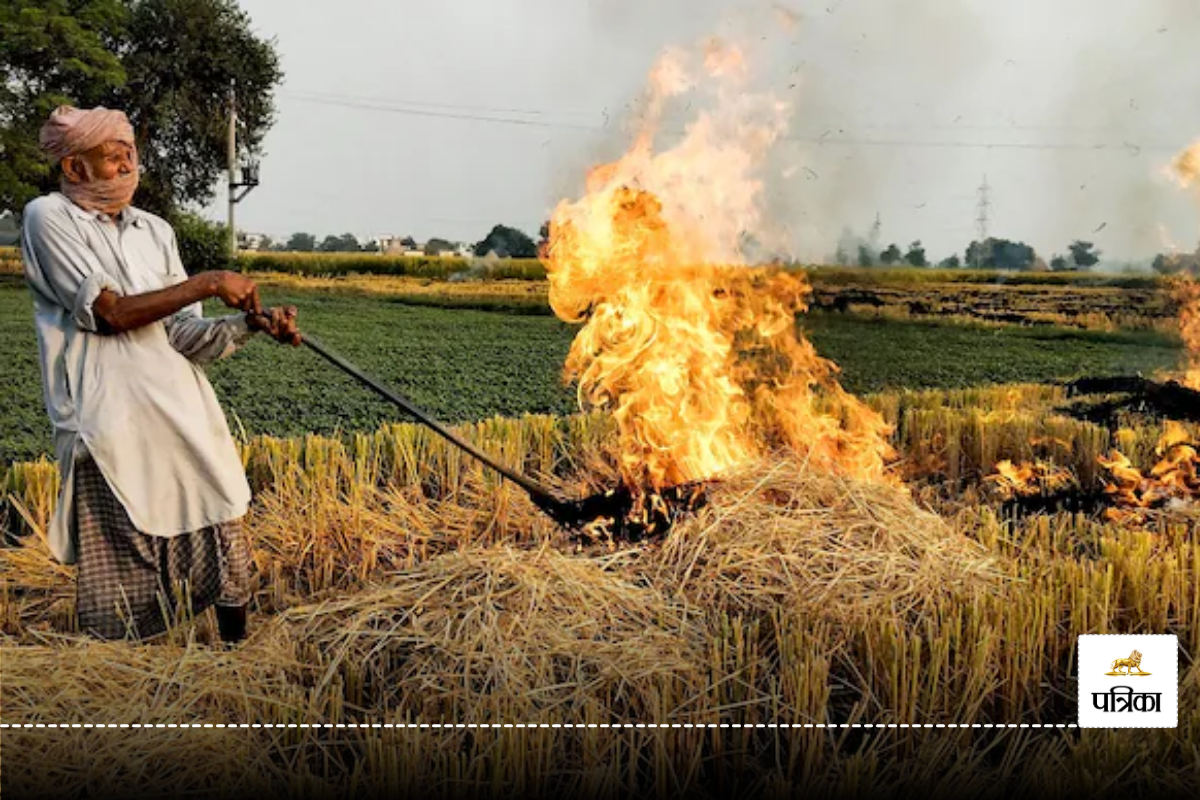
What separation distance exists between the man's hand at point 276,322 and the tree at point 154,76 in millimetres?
26421

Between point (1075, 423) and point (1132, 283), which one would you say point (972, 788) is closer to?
point (1075, 423)

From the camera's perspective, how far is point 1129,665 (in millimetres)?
3543

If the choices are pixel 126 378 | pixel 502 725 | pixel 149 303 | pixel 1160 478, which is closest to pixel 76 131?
pixel 149 303

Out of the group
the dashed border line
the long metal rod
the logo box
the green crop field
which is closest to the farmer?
the long metal rod

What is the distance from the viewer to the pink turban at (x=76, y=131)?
12.5 feet

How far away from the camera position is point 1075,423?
746cm

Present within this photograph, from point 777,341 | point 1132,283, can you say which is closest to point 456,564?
point 777,341

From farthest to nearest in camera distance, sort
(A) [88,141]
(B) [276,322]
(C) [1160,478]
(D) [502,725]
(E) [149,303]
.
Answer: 1. (C) [1160,478]
2. (B) [276,322]
3. (A) [88,141]
4. (E) [149,303]
5. (D) [502,725]

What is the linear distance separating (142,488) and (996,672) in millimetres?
2731

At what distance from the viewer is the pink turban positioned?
3.81 metres

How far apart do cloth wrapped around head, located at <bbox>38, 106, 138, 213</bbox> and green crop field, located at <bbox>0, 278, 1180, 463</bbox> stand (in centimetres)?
400

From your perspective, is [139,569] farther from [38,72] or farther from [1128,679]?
[38,72]

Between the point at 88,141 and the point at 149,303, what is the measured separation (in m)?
0.58

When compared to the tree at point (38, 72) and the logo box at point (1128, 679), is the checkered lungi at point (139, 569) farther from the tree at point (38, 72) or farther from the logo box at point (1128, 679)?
the tree at point (38, 72)
